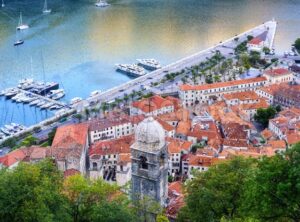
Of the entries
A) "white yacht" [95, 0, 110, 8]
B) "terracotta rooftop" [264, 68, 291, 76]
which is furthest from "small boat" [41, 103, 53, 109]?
"white yacht" [95, 0, 110, 8]

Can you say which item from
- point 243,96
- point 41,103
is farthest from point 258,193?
point 41,103

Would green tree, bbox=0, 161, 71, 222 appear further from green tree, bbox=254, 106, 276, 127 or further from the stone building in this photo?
green tree, bbox=254, 106, 276, 127

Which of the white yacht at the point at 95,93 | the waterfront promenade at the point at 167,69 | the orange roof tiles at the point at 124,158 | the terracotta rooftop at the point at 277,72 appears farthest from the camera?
the white yacht at the point at 95,93

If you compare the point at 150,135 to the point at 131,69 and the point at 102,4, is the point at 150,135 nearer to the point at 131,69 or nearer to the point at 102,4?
the point at 131,69

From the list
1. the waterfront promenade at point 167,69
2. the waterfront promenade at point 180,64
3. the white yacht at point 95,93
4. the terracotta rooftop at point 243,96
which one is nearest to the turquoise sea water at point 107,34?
the white yacht at point 95,93

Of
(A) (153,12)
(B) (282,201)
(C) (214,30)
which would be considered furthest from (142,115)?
(A) (153,12)

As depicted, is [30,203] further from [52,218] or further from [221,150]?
[221,150]

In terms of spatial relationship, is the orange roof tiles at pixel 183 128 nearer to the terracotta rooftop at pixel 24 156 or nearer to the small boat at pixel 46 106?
the terracotta rooftop at pixel 24 156
